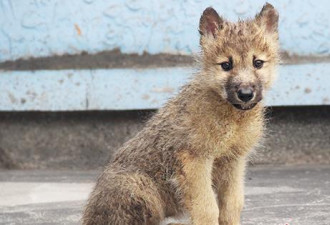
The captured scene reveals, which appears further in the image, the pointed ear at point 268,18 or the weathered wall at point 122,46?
the weathered wall at point 122,46

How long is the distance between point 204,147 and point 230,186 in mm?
409

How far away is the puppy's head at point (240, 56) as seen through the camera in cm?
553

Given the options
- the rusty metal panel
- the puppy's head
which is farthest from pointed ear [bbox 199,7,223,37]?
the rusty metal panel

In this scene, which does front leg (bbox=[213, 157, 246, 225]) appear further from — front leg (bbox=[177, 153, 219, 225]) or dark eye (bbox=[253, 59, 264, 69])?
dark eye (bbox=[253, 59, 264, 69])

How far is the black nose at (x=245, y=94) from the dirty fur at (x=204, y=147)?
7 cm

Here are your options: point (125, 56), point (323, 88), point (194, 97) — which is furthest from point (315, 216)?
point (125, 56)

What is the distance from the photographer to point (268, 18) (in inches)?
234

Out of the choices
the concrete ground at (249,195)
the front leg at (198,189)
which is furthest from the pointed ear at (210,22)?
the concrete ground at (249,195)

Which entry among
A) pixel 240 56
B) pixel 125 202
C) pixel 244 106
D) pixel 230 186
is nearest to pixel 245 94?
pixel 244 106

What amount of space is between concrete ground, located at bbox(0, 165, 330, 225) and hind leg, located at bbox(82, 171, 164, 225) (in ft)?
4.09

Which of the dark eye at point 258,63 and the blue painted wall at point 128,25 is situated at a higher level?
the dark eye at point 258,63

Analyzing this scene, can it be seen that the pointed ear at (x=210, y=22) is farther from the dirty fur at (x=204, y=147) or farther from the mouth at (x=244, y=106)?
the mouth at (x=244, y=106)

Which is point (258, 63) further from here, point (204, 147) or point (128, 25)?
point (128, 25)

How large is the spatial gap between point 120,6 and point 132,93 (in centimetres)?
95
